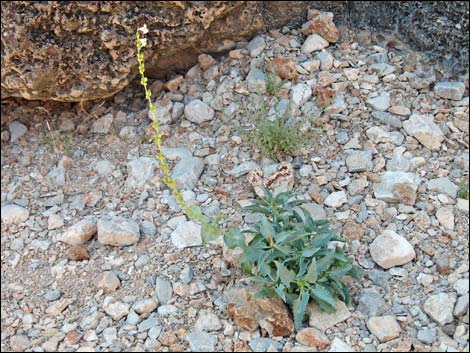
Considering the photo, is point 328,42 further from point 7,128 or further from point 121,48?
point 7,128

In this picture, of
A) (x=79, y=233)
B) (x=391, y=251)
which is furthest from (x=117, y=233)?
(x=391, y=251)

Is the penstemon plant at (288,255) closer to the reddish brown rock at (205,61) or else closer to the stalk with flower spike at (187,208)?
the stalk with flower spike at (187,208)

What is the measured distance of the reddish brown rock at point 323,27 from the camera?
12.3 feet

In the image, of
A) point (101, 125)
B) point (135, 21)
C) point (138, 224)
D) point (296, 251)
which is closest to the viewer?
point (296, 251)

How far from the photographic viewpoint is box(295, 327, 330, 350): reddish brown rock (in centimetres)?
255

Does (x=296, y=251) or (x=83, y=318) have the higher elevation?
(x=296, y=251)

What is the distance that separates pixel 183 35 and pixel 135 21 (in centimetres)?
27

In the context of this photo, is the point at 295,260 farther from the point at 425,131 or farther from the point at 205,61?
the point at 205,61

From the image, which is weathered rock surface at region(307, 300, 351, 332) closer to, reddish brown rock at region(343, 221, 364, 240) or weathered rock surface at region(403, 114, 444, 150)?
reddish brown rock at region(343, 221, 364, 240)

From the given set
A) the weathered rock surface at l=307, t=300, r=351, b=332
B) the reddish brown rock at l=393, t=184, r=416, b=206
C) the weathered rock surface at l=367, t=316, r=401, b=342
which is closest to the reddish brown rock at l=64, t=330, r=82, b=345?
the weathered rock surface at l=307, t=300, r=351, b=332

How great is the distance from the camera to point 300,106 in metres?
3.46

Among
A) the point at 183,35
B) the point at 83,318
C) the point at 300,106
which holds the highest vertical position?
the point at 183,35

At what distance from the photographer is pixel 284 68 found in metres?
3.58

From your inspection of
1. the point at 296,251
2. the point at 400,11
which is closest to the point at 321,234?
the point at 296,251
